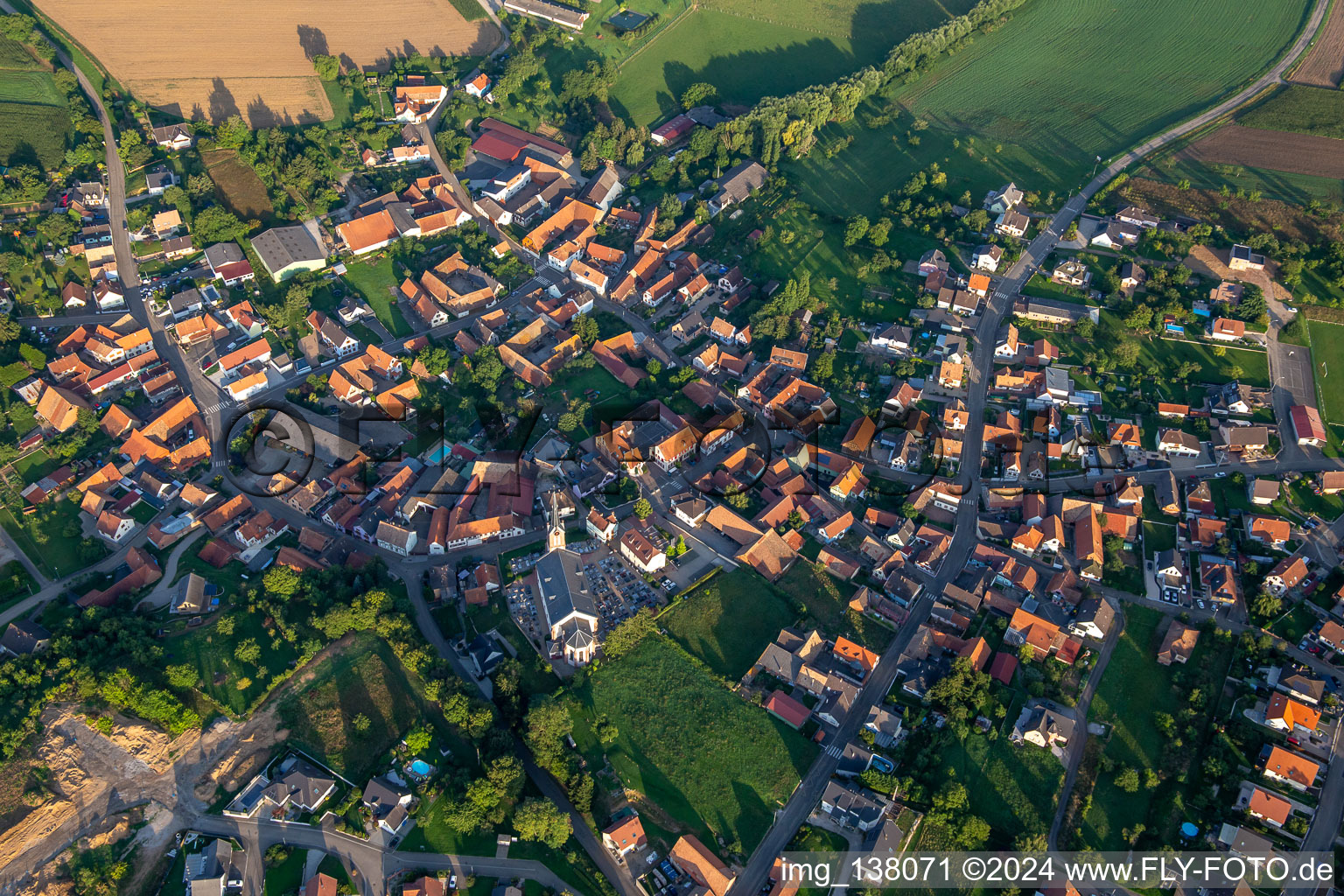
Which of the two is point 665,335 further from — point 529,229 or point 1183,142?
point 1183,142

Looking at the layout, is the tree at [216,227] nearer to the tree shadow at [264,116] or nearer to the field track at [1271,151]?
the tree shadow at [264,116]

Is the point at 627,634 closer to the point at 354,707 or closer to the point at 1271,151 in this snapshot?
the point at 354,707

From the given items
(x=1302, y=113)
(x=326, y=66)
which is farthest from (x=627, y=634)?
(x=1302, y=113)

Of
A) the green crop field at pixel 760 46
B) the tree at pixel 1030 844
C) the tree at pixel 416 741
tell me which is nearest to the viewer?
the tree at pixel 1030 844

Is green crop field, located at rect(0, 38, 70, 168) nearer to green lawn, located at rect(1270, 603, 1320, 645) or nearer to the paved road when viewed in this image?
the paved road

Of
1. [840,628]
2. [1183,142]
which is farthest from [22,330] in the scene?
[1183,142]

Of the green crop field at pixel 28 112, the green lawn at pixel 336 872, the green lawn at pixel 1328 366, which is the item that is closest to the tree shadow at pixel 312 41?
the green crop field at pixel 28 112
